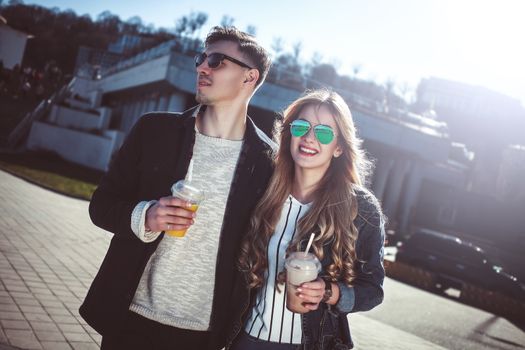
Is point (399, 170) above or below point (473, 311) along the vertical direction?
above

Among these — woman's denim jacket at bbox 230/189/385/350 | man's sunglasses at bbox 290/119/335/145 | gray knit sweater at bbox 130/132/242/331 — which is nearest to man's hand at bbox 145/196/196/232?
gray knit sweater at bbox 130/132/242/331

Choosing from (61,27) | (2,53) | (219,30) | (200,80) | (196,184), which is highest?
(61,27)

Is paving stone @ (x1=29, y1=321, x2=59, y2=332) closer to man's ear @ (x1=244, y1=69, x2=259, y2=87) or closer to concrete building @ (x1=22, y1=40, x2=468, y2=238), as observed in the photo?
man's ear @ (x1=244, y1=69, x2=259, y2=87)

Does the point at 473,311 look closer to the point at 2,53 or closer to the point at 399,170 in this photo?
the point at 399,170

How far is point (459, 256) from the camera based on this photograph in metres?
14.4

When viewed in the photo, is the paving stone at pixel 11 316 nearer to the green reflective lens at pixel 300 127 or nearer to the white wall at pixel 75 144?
the green reflective lens at pixel 300 127

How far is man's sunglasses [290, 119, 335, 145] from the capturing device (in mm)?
2676

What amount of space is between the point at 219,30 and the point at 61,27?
7805 centimetres

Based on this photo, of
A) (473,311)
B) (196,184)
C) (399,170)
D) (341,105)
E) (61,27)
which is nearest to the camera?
(196,184)

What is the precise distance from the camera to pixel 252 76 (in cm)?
306

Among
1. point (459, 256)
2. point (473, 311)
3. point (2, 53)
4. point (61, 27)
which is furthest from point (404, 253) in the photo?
point (61, 27)

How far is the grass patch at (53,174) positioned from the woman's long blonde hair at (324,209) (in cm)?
1270

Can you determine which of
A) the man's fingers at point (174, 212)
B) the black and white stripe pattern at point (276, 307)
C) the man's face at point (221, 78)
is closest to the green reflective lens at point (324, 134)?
the black and white stripe pattern at point (276, 307)

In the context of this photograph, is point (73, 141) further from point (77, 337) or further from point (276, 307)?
point (276, 307)
